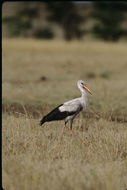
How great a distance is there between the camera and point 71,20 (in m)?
33.2

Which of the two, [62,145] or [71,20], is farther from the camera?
[71,20]

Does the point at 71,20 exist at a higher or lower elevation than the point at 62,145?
lower

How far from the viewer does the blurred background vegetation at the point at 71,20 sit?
101 ft

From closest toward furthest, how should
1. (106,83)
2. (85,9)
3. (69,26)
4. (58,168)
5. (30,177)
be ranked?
(30,177), (58,168), (106,83), (69,26), (85,9)

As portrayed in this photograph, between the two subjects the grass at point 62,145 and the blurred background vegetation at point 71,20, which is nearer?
the grass at point 62,145

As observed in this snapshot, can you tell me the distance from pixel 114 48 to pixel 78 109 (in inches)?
838

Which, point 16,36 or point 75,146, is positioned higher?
point 75,146

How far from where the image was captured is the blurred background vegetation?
101 feet

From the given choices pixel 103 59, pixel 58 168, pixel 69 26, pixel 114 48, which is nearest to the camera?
pixel 58 168

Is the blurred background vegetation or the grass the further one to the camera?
the blurred background vegetation

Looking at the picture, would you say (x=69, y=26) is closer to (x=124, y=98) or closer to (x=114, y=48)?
(x=114, y=48)

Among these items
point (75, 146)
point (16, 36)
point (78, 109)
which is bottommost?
point (16, 36)

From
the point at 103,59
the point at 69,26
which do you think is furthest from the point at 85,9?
the point at 103,59

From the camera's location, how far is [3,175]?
17.6 ft
